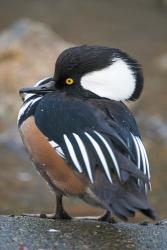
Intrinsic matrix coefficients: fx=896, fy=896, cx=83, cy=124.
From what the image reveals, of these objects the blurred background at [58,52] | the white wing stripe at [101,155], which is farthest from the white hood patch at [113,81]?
the blurred background at [58,52]

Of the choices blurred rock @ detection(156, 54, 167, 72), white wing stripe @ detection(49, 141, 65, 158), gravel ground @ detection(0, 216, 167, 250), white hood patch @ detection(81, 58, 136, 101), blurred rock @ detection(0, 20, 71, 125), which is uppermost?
blurred rock @ detection(156, 54, 167, 72)

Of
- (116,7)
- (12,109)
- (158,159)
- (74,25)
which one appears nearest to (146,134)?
(158,159)

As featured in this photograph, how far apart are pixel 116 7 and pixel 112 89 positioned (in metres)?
12.5

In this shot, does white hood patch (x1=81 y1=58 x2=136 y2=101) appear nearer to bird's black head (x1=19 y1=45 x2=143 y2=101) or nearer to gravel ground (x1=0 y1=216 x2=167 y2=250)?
bird's black head (x1=19 y1=45 x2=143 y2=101)

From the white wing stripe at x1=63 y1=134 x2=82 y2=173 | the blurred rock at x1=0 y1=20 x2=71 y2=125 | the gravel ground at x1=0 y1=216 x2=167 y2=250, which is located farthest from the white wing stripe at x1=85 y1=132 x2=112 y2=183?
the blurred rock at x1=0 y1=20 x2=71 y2=125

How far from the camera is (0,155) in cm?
1182

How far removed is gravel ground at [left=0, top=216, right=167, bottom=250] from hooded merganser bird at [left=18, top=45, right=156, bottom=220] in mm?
194

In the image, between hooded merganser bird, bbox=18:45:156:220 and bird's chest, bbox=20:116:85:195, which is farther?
bird's chest, bbox=20:116:85:195

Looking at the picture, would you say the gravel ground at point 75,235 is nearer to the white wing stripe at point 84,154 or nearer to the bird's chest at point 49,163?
the bird's chest at point 49,163

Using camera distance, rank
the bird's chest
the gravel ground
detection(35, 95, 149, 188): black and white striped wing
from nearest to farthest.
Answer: the gravel ground
detection(35, 95, 149, 188): black and white striped wing
the bird's chest

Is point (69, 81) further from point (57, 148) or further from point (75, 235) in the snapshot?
point (75, 235)

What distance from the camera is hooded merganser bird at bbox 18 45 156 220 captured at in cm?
515

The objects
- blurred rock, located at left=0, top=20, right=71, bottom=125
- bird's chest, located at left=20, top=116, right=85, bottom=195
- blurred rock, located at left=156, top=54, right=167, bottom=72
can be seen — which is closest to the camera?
bird's chest, located at left=20, top=116, right=85, bottom=195

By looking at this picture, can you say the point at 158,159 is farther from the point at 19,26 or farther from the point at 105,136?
the point at 105,136
